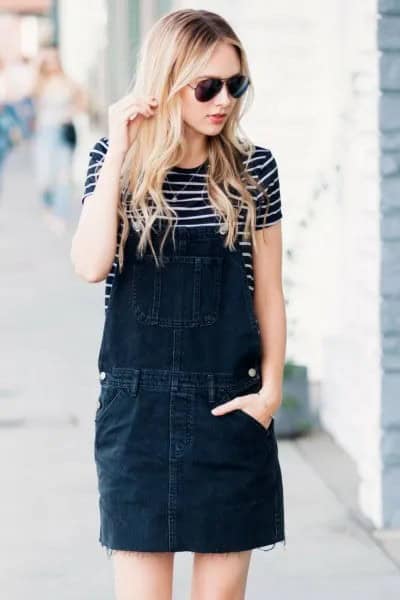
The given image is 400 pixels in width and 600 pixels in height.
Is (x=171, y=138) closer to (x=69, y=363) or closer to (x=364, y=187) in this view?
(x=364, y=187)

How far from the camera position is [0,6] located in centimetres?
5450

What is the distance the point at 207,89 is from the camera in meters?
3.23

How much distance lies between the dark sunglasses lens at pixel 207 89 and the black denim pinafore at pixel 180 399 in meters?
0.27

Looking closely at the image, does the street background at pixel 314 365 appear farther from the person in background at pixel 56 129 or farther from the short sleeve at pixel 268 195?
the person in background at pixel 56 129

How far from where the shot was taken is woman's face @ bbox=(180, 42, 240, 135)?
322cm

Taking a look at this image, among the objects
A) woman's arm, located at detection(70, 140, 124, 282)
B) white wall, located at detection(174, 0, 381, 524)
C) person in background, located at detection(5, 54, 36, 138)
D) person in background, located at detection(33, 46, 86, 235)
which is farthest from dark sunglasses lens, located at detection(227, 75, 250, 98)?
person in background, located at detection(5, 54, 36, 138)

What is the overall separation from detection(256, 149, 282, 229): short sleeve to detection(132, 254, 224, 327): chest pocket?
169mm

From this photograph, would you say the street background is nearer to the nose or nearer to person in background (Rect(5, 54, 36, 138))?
the nose

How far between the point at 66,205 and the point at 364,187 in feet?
41.6

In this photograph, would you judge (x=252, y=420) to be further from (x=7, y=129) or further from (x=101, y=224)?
(x=7, y=129)

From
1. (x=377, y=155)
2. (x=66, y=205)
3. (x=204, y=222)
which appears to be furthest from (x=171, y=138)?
(x=66, y=205)

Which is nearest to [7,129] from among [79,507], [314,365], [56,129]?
[56,129]

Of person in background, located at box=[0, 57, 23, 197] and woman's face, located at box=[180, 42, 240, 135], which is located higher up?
person in background, located at box=[0, 57, 23, 197]

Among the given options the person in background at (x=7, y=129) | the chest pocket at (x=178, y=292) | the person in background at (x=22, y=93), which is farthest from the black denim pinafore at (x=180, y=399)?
the person in background at (x=22, y=93)
